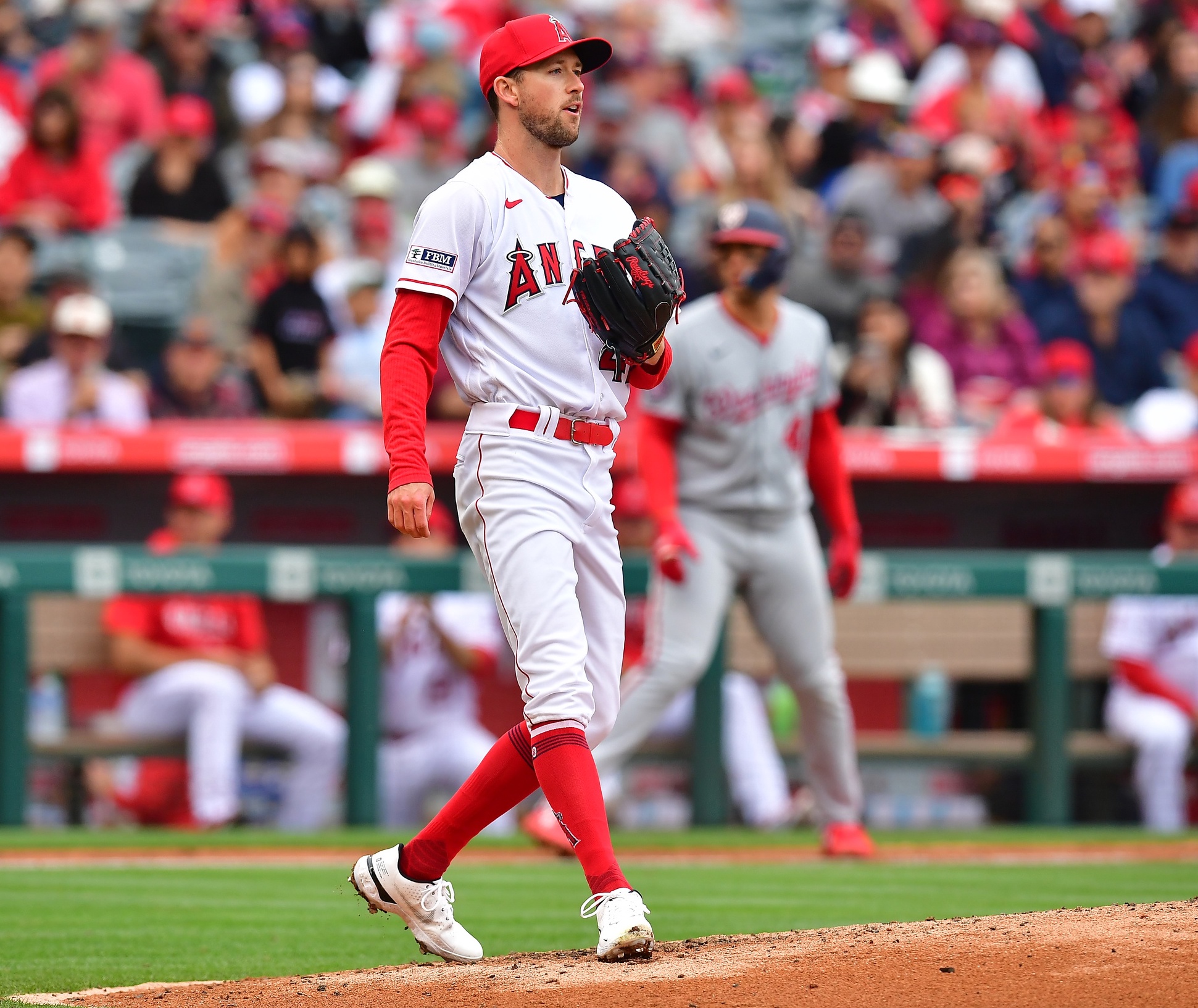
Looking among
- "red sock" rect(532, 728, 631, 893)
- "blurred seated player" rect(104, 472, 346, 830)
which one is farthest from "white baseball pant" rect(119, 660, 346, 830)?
"red sock" rect(532, 728, 631, 893)

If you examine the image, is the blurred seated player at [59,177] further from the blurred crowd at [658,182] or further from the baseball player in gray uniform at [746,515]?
the baseball player in gray uniform at [746,515]

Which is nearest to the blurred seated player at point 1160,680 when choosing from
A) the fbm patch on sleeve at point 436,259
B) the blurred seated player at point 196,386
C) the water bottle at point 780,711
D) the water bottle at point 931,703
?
the water bottle at point 931,703

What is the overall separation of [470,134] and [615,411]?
7799mm

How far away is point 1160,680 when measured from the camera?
800 cm

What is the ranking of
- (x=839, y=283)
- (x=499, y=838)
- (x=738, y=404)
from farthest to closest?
(x=839, y=283) → (x=499, y=838) → (x=738, y=404)

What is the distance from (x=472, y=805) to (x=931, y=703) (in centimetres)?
486

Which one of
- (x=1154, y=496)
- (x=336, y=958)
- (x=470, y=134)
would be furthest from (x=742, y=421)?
(x=470, y=134)

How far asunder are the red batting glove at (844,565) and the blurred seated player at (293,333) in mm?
3230

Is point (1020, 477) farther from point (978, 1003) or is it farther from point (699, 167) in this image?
point (978, 1003)

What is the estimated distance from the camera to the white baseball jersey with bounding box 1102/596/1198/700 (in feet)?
26.4

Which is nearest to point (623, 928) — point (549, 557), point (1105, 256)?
point (549, 557)

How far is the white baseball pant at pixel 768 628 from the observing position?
625 centimetres

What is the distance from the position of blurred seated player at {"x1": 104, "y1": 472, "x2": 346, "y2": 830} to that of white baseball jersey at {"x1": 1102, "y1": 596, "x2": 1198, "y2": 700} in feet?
11.0

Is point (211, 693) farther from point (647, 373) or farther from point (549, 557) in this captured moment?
point (549, 557)
